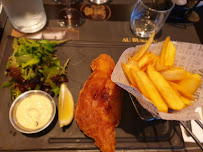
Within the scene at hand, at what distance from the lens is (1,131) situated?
1.79 metres

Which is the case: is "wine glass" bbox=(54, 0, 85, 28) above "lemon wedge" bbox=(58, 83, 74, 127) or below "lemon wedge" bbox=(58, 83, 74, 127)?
above

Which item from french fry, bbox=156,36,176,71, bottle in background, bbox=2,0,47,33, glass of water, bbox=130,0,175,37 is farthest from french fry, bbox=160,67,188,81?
bottle in background, bbox=2,0,47,33

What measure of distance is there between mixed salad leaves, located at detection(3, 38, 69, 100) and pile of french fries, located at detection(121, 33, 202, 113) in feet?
3.08

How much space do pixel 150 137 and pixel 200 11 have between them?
2.62 metres

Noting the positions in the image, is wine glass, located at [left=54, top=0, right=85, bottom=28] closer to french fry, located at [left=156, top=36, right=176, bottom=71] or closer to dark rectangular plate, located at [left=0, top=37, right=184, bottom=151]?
dark rectangular plate, located at [left=0, top=37, right=184, bottom=151]

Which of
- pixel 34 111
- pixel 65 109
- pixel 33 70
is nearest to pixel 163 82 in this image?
pixel 65 109

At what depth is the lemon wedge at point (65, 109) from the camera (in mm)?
1729

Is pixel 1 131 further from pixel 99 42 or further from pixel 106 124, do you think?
pixel 99 42

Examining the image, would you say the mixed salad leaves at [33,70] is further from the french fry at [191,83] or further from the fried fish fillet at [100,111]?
the french fry at [191,83]

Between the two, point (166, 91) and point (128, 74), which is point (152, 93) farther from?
point (128, 74)

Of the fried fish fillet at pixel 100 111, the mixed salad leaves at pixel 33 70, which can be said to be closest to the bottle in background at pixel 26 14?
the mixed salad leaves at pixel 33 70

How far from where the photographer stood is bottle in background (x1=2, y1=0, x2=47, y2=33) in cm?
222

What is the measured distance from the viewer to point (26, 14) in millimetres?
2355

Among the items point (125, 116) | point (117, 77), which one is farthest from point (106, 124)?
point (117, 77)
